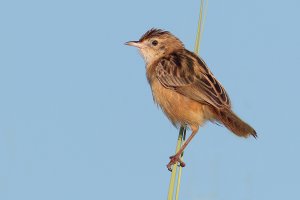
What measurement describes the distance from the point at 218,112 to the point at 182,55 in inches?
37.3

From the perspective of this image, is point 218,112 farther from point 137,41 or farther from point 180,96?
point 137,41

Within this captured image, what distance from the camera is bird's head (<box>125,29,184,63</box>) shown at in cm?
571

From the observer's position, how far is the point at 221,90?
4.92m

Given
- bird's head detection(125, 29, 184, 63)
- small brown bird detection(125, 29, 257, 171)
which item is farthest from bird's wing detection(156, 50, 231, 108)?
bird's head detection(125, 29, 184, 63)

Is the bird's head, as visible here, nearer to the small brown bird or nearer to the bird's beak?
the bird's beak

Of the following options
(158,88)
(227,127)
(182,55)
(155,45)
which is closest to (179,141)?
(227,127)

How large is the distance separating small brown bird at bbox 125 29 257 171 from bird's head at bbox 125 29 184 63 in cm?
19

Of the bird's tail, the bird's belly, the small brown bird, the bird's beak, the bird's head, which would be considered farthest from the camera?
the bird's head

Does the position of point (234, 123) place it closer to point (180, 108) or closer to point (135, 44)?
point (180, 108)

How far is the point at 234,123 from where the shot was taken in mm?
4570

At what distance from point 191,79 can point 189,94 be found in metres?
0.18

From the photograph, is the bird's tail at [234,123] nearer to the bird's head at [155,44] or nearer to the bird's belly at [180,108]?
the bird's belly at [180,108]

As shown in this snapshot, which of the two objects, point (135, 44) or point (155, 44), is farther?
point (155, 44)

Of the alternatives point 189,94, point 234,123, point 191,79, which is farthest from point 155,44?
point 234,123
